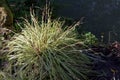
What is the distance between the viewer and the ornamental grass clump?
455 centimetres

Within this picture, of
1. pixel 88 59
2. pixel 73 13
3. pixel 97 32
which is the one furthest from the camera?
pixel 73 13

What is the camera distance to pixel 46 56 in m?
4.62

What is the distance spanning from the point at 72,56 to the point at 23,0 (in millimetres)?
3454

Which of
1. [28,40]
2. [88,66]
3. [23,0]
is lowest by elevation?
[88,66]

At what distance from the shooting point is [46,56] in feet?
15.2

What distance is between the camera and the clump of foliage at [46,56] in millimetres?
4555

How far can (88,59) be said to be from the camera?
4.91 meters

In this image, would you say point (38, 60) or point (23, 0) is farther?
point (23, 0)

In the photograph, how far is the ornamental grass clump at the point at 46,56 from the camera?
4.55 m

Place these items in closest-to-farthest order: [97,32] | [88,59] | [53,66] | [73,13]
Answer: [53,66] < [88,59] < [97,32] < [73,13]

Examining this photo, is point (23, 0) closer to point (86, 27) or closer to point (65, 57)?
point (86, 27)

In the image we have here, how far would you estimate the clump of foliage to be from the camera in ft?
14.9

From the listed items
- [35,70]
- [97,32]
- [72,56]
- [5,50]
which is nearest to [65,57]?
[72,56]

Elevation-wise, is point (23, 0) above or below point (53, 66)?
above
